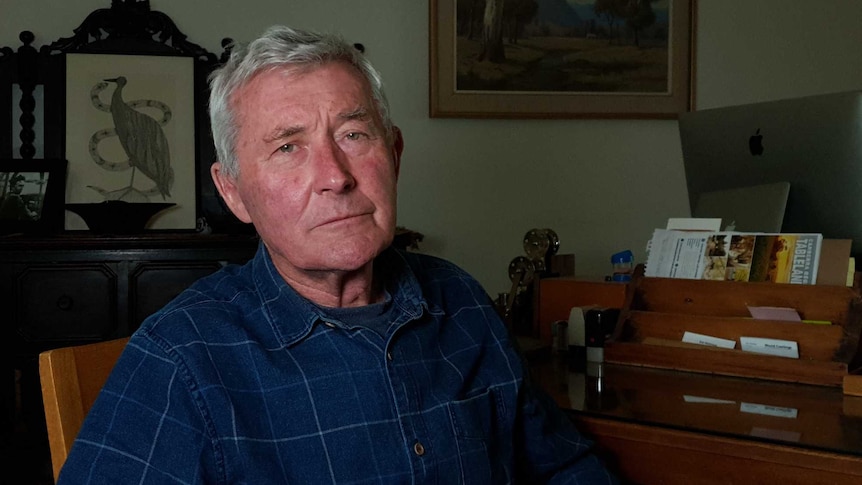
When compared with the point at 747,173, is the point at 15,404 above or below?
below

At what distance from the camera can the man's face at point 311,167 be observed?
1.16 m

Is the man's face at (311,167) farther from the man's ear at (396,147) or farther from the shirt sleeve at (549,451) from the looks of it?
the shirt sleeve at (549,451)

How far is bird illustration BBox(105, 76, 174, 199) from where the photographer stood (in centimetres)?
311

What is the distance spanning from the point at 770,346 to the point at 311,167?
3.06ft

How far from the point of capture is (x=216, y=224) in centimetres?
303

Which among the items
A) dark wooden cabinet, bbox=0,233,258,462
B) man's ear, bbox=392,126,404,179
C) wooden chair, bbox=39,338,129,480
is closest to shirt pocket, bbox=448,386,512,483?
man's ear, bbox=392,126,404,179

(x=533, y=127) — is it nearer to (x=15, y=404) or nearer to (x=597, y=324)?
(x=597, y=324)

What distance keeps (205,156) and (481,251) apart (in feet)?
3.86

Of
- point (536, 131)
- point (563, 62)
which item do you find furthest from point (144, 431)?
point (563, 62)

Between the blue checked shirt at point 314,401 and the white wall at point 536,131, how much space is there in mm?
2066

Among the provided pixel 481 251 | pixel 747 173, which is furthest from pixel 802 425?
pixel 481 251

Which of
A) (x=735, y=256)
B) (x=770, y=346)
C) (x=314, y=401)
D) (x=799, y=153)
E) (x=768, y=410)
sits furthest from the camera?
(x=799, y=153)

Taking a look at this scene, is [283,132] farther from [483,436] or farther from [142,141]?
[142,141]

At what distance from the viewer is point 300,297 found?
3.82 feet
